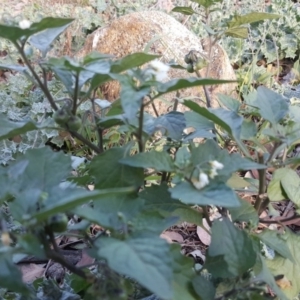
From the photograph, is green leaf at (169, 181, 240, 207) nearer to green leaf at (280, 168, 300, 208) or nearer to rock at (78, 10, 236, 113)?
green leaf at (280, 168, 300, 208)

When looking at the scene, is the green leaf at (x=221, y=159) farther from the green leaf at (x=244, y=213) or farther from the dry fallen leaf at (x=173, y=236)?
the dry fallen leaf at (x=173, y=236)

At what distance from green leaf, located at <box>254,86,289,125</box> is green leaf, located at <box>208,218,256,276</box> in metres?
0.20

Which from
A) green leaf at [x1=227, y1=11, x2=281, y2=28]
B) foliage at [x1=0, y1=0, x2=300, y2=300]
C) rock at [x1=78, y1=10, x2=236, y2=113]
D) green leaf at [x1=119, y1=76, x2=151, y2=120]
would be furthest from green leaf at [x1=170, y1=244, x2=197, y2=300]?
rock at [x1=78, y1=10, x2=236, y2=113]

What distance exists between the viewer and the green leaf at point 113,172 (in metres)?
0.71

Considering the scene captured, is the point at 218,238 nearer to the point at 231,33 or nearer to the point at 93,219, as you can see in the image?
the point at 93,219

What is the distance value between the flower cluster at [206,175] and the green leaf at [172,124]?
129mm

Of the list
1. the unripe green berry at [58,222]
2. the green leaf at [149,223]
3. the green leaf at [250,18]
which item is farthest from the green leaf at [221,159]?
the green leaf at [250,18]

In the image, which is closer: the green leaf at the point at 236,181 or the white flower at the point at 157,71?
the white flower at the point at 157,71

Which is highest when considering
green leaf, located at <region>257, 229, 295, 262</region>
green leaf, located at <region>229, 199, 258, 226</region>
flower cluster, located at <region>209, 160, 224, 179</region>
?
flower cluster, located at <region>209, 160, 224, 179</region>

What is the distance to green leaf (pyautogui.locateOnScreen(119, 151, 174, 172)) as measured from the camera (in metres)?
0.66

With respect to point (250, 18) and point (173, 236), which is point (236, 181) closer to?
point (250, 18)

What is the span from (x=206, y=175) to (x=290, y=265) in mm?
374

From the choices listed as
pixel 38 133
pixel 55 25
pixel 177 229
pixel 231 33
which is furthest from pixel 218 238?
pixel 38 133

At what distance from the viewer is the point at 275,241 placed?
805 mm
